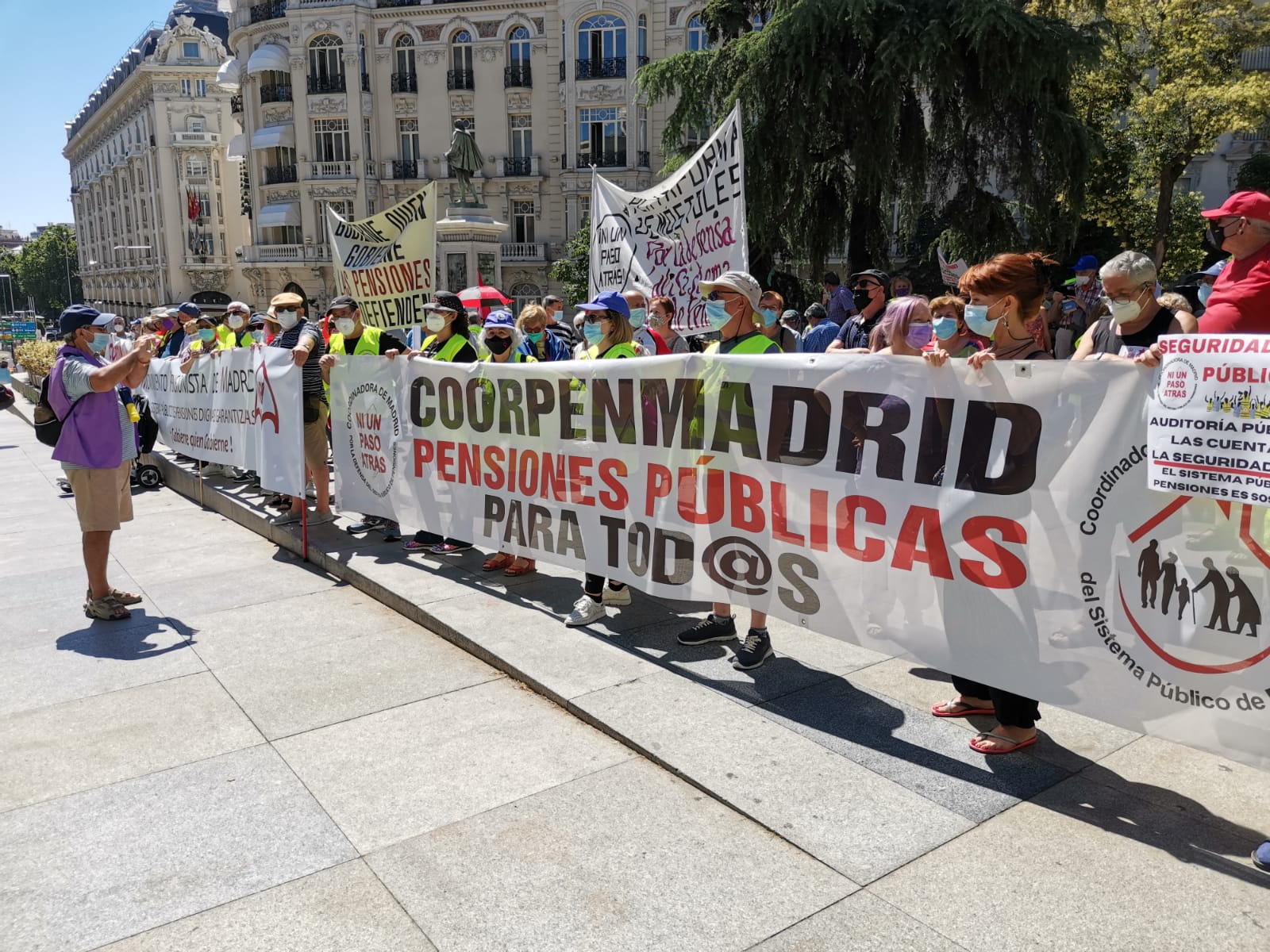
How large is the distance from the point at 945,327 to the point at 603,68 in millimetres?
38682

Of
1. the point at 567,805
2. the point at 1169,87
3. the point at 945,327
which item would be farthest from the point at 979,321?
the point at 1169,87

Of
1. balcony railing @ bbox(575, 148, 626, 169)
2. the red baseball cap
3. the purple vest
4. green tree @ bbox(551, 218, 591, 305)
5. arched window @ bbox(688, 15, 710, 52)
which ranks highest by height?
arched window @ bbox(688, 15, 710, 52)

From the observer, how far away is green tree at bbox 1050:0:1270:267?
68.4ft

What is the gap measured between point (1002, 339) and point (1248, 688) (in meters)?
1.48

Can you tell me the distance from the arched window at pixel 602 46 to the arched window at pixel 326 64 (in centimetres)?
1105

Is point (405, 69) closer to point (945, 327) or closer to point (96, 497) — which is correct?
point (96, 497)

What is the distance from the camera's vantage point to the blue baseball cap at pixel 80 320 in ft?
17.7

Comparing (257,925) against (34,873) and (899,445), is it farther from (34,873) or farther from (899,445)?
(899,445)

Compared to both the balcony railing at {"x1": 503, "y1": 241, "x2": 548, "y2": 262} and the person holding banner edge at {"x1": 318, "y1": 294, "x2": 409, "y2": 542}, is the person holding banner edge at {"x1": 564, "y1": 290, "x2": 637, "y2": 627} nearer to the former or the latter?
the person holding banner edge at {"x1": 318, "y1": 294, "x2": 409, "y2": 542}

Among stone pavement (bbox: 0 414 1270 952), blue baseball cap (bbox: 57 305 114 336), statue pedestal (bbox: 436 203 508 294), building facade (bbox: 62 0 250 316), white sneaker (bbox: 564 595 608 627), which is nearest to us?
stone pavement (bbox: 0 414 1270 952)

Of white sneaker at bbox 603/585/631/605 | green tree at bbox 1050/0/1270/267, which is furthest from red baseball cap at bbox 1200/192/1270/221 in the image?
green tree at bbox 1050/0/1270/267

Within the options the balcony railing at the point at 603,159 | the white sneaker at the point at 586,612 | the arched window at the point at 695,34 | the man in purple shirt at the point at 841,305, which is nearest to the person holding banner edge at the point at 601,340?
the white sneaker at the point at 586,612

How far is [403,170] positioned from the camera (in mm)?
42062

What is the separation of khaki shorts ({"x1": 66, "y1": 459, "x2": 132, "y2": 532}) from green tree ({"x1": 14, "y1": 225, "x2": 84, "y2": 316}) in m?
122
